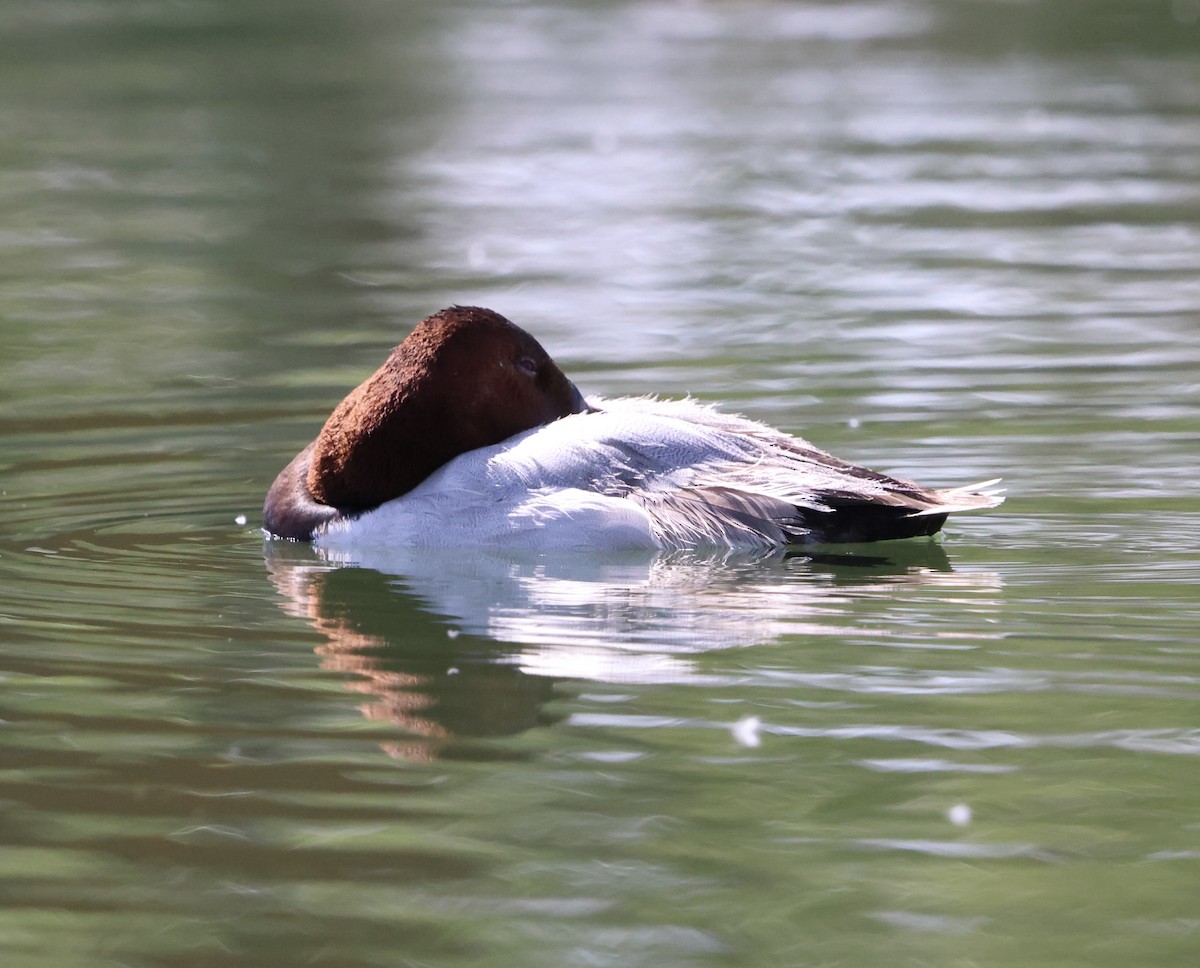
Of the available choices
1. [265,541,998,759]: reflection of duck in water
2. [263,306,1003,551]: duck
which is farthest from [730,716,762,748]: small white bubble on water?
[263,306,1003,551]: duck

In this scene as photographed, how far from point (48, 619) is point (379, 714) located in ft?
4.24

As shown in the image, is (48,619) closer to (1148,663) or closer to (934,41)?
(1148,663)

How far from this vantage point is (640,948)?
3.36 m

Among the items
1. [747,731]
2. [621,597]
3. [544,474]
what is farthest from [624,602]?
[747,731]

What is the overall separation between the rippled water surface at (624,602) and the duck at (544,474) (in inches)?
4.3

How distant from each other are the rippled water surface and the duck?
109 mm

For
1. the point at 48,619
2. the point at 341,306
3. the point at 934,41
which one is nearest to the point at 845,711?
the point at 48,619

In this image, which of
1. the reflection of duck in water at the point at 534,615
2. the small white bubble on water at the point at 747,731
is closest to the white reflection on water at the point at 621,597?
the reflection of duck in water at the point at 534,615

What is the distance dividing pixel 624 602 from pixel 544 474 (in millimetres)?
583

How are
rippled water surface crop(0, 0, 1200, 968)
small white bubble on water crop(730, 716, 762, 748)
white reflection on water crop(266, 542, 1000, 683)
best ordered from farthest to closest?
white reflection on water crop(266, 542, 1000, 683) → small white bubble on water crop(730, 716, 762, 748) → rippled water surface crop(0, 0, 1200, 968)

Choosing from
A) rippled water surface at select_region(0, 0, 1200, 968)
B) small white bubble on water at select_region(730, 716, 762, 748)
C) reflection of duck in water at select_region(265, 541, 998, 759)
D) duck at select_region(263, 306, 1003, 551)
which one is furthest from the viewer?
duck at select_region(263, 306, 1003, 551)

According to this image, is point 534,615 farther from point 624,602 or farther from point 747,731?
point 747,731

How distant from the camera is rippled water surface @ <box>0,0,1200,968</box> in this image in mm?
3580

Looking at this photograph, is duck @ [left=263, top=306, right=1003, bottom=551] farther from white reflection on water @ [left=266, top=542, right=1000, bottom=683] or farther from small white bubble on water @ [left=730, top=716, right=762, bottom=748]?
small white bubble on water @ [left=730, top=716, right=762, bottom=748]
